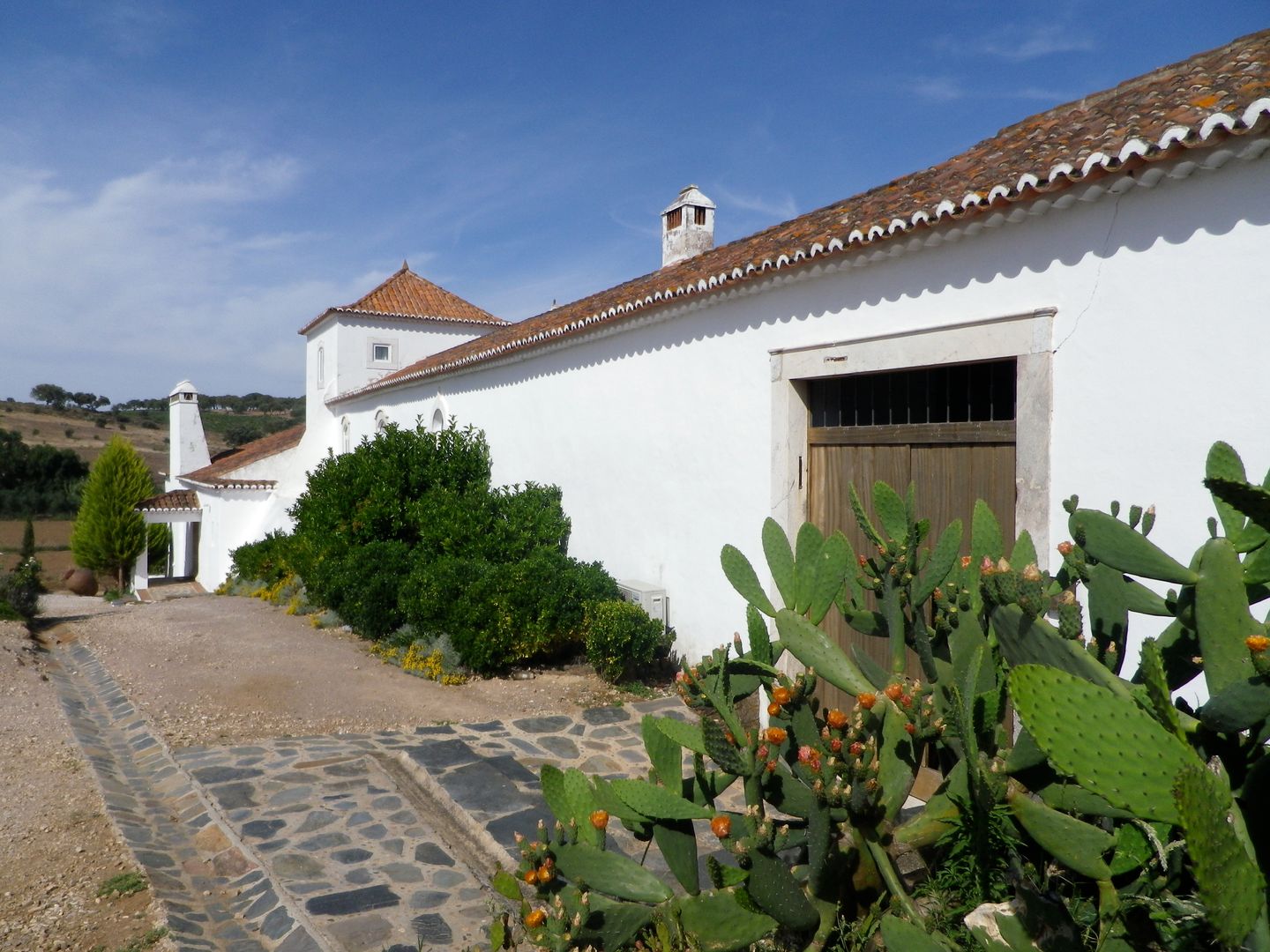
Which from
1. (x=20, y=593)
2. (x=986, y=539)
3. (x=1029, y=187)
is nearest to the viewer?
(x=986, y=539)

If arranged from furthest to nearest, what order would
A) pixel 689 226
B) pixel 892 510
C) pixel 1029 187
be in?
1. pixel 689 226
2. pixel 1029 187
3. pixel 892 510

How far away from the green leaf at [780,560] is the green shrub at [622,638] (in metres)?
4.19

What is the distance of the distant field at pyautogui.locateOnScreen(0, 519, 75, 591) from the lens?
90.5ft

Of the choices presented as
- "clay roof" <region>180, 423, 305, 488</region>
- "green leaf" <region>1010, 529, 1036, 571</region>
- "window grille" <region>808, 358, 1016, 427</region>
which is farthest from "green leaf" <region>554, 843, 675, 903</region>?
"clay roof" <region>180, 423, 305, 488</region>

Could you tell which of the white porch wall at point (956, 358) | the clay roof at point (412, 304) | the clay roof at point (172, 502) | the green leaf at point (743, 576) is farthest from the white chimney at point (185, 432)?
the green leaf at point (743, 576)

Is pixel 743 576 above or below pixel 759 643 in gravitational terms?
above

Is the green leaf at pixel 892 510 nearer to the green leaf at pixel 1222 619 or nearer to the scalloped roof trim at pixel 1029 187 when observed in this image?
the green leaf at pixel 1222 619

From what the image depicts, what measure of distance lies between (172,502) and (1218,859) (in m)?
27.7

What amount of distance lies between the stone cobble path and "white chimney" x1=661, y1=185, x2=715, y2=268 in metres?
6.14

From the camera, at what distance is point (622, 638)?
24.1 ft

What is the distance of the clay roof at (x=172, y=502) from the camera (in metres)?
24.5

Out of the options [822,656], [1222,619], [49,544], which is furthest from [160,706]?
[49,544]

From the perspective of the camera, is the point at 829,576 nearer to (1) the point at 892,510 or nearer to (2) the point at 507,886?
(1) the point at 892,510

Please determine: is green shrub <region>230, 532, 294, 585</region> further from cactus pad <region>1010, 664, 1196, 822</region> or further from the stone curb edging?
cactus pad <region>1010, 664, 1196, 822</region>
